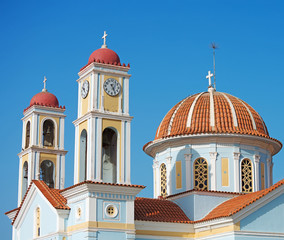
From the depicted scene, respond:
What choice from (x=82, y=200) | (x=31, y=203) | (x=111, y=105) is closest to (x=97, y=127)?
(x=111, y=105)

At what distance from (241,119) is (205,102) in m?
2.19

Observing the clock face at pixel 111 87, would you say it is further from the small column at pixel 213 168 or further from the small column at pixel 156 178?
the small column at pixel 156 178

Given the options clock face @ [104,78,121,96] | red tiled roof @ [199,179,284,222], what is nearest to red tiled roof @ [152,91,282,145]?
red tiled roof @ [199,179,284,222]

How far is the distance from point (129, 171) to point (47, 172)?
7730mm

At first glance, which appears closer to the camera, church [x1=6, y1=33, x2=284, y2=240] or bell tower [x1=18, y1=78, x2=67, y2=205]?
church [x1=6, y1=33, x2=284, y2=240]

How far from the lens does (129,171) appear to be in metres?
29.3

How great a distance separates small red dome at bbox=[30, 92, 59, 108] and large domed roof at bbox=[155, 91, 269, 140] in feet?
19.6

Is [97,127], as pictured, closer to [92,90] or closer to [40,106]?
[92,90]

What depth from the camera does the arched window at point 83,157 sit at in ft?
98.0

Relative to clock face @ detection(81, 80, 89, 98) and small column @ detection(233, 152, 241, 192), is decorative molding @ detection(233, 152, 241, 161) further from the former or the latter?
clock face @ detection(81, 80, 89, 98)

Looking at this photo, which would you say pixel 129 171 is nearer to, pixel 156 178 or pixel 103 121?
pixel 103 121

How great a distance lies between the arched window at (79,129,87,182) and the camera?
29859mm

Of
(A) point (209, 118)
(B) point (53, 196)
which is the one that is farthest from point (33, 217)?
(A) point (209, 118)

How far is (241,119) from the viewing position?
36.0 meters
